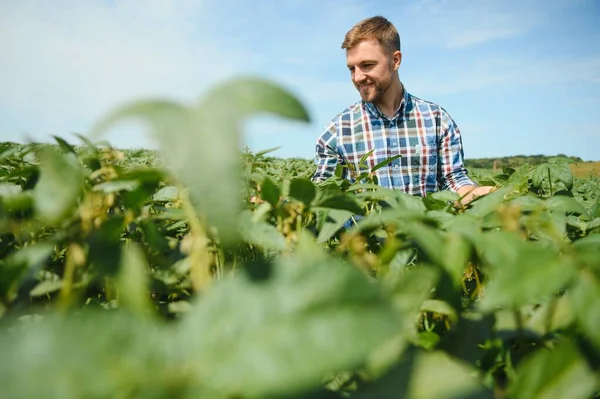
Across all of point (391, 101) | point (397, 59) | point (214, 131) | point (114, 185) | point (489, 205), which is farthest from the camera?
point (397, 59)

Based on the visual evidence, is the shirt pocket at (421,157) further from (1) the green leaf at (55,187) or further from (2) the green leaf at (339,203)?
(1) the green leaf at (55,187)

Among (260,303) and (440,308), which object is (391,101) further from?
(260,303)

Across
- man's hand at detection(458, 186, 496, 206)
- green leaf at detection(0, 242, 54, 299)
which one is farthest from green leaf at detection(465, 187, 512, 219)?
green leaf at detection(0, 242, 54, 299)

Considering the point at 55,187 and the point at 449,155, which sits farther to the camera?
the point at 449,155

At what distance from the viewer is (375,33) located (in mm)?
3652

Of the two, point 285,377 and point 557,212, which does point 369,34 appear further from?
point 285,377

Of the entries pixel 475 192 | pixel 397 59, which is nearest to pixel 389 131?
pixel 397 59

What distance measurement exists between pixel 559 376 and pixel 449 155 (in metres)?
3.27

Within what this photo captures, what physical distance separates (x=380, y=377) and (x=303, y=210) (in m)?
0.37

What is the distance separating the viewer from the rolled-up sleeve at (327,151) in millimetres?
3537

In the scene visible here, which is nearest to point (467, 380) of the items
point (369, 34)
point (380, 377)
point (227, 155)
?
point (380, 377)

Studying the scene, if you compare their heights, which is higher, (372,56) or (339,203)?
(372,56)

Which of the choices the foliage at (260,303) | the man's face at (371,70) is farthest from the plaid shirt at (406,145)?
the foliage at (260,303)

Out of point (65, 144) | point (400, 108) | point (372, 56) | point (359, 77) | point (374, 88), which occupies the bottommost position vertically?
point (65, 144)
